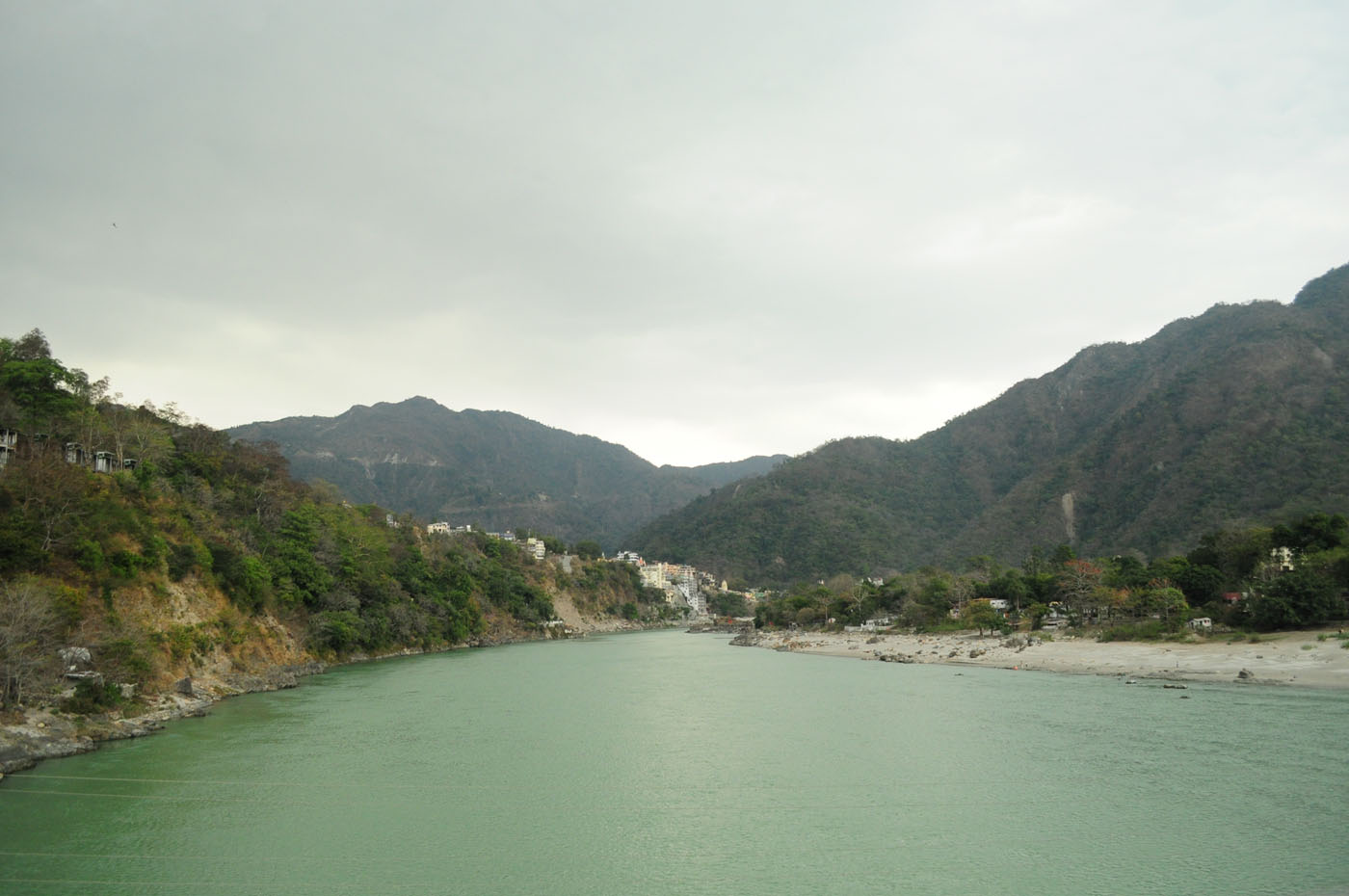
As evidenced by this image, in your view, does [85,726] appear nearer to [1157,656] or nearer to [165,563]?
[165,563]

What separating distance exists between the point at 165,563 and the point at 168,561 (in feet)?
2.14

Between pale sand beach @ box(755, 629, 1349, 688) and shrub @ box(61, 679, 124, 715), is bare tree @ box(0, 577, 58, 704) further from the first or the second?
pale sand beach @ box(755, 629, 1349, 688)

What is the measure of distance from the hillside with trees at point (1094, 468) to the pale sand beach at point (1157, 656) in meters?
24.6

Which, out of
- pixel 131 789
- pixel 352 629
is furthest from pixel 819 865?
pixel 352 629

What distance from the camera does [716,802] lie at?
44.3ft

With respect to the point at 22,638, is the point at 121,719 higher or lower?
lower

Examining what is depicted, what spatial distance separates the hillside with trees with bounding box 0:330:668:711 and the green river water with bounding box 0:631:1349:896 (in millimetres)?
3304

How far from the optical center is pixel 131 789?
44.5 feet

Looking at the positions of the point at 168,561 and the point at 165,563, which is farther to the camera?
the point at 168,561

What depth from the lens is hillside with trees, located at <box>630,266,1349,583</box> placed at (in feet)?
186

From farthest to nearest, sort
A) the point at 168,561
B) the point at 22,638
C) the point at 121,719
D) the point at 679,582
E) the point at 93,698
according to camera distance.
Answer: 1. the point at 679,582
2. the point at 168,561
3. the point at 121,719
4. the point at 93,698
5. the point at 22,638

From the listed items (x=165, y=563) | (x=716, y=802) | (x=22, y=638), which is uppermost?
(x=165, y=563)

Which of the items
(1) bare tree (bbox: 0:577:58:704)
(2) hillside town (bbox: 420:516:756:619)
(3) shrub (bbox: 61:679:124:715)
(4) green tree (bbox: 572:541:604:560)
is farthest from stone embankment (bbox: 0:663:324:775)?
(4) green tree (bbox: 572:541:604:560)

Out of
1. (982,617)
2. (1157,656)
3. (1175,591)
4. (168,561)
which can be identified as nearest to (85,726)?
(168,561)
